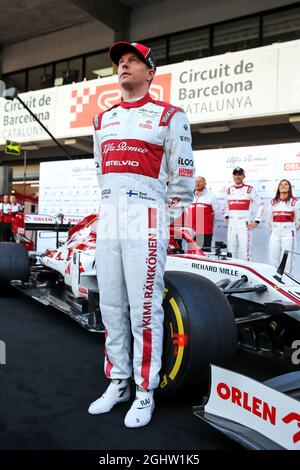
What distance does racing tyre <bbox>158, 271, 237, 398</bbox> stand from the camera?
1969 millimetres

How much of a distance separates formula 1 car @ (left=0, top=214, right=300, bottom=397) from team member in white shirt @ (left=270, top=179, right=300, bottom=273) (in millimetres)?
2581

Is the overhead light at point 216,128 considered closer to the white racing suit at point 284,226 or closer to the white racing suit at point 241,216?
the white racing suit at point 241,216

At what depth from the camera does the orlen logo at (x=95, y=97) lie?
9.14 meters

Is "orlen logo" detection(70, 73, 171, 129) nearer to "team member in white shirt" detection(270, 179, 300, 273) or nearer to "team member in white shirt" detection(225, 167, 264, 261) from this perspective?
"team member in white shirt" detection(225, 167, 264, 261)

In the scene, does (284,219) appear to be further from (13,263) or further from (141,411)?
(141,411)

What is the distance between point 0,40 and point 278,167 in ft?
38.7

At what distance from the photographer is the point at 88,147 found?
1120 centimetres

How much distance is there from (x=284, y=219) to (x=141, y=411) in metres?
4.67

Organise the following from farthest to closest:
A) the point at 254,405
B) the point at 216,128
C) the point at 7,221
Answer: the point at 7,221, the point at 216,128, the point at 254,405

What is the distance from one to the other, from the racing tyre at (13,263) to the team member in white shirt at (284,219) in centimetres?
336

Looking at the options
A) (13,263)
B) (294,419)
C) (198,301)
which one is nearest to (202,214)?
(13,263)

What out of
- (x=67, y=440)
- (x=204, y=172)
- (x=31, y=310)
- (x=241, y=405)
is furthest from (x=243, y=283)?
(x=204, y=172)

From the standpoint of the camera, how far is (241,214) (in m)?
6.47

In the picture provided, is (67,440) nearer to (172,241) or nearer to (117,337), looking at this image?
(117,337)
